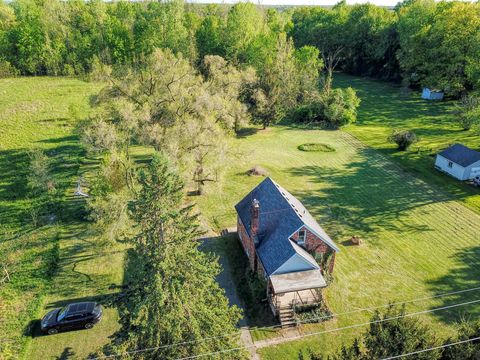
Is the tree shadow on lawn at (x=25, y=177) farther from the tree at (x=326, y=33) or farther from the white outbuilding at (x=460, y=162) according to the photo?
the tree at (x=326, y=33)

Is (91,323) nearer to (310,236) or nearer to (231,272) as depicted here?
(231,272)

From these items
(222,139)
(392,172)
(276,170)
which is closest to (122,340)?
(222,139)

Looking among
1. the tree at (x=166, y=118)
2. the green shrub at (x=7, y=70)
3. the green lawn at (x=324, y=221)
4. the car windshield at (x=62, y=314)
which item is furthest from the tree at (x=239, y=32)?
the car windshield at (x=62, y=314)

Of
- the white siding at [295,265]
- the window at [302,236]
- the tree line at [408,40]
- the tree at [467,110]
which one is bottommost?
the white siding at [295,265]

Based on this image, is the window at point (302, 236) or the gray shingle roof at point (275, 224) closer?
the gray shingle roof at point (275, 224)

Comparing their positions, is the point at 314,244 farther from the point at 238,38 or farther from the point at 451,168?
the point at 238,38

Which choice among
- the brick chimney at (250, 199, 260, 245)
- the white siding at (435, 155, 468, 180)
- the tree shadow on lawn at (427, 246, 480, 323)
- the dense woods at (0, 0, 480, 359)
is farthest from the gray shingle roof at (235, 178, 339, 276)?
the white siding at (435, 155, 468, 180)
